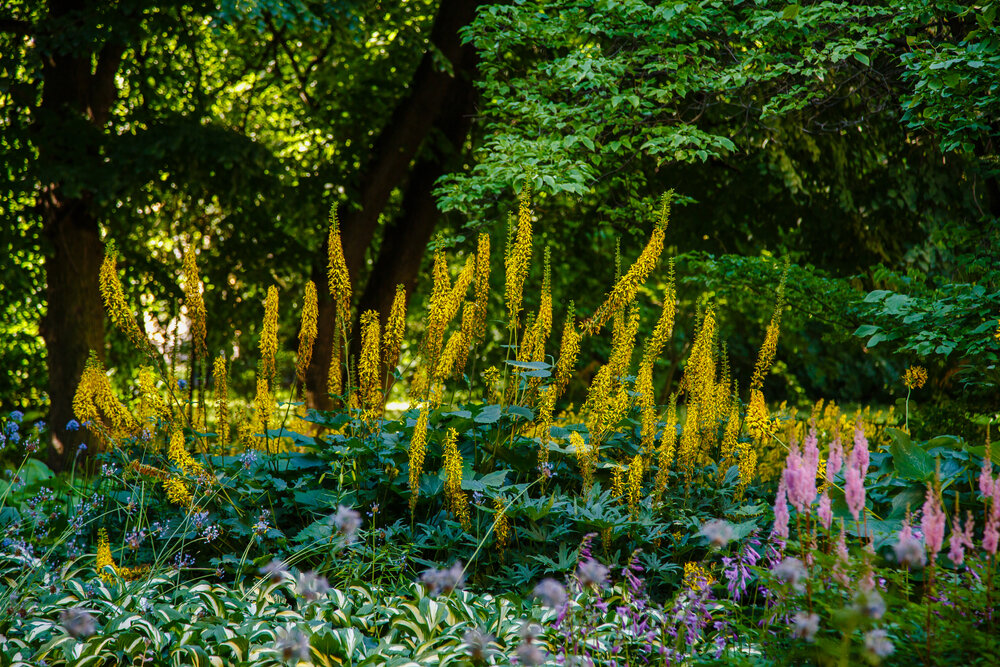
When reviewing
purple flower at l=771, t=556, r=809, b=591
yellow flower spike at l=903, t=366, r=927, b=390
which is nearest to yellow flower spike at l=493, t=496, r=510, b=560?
purple flower at l=771, t=556, r=809, b=591

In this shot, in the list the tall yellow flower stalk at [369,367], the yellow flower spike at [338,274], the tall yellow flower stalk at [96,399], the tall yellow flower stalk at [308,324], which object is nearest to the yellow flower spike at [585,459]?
the tall yellow flower stalk at [369,367]

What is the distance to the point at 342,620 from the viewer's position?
303cm

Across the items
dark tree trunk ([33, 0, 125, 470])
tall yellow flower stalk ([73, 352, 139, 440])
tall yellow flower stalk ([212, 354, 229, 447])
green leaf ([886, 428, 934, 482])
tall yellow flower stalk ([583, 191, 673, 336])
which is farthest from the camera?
dark tree trunk ([33, 0, 125, 470])

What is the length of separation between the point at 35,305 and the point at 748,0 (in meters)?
7.69

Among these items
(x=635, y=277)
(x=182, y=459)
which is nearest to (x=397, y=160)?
(x=635, y=277)

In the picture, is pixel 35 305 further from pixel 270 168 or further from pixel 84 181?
pixel 270 168

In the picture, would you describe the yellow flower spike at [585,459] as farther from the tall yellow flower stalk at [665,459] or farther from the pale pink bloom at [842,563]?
the pale pink bloom at [842,563]

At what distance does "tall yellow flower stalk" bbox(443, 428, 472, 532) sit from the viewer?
3.54 metres

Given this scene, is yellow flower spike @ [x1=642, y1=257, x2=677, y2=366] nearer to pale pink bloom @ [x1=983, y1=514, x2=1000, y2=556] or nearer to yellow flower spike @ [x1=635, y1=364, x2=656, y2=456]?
yellow flower spike @ [x1=635, y1=364, x2=656, y2=456]

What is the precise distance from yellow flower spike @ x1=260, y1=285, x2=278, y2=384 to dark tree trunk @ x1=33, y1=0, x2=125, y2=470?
430 cm

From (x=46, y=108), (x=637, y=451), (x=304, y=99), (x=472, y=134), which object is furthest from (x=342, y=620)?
(x=304, y=99)

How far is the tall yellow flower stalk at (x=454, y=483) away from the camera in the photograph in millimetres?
3543

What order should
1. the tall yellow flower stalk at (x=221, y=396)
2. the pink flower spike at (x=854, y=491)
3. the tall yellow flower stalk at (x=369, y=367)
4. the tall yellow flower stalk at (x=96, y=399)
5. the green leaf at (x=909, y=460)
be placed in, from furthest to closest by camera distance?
the tall yellow flower stalk at (x=221, y=396), the tall yellow flower stalk at (x=369, y=367), the tall yellow flower stalk at (x=96, y=399), the green leaf at (x=909, y=460), the pink flower spike at (x=854, y=491)

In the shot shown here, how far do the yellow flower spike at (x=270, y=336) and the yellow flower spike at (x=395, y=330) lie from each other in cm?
53
